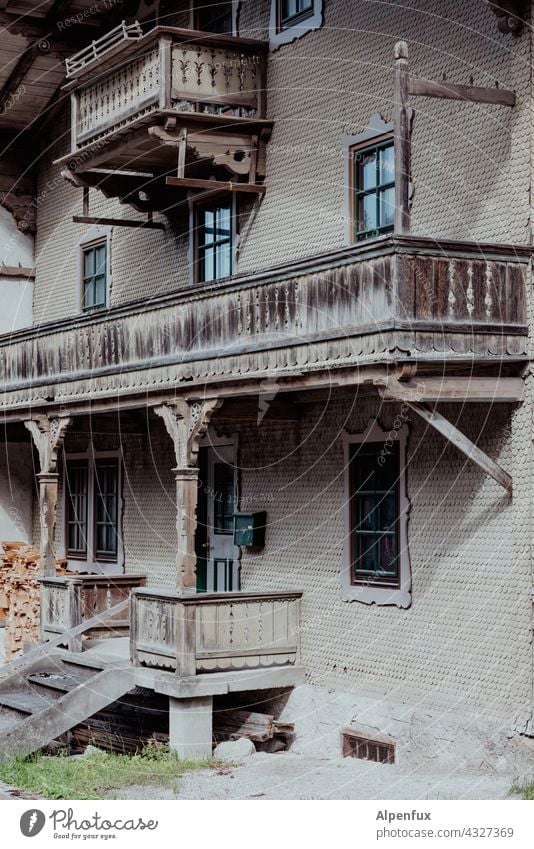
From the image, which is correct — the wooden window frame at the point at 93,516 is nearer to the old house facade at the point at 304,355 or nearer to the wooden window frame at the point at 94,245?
the old house facade at the point at 304,355

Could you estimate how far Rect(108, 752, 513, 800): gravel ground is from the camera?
1334 cm

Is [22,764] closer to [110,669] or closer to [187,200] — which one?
[110,669]

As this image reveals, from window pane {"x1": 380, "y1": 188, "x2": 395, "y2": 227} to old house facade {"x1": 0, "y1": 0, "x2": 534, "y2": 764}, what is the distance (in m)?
0.04

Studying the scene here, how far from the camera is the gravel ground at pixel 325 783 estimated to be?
13336mm

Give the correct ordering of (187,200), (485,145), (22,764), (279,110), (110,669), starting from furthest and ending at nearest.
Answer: (187,200), (279,110), (110,669), (22,764), (485,145)

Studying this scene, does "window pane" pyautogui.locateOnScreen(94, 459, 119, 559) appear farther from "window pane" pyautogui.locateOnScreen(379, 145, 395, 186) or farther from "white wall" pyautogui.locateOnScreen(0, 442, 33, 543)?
"window pane" pyautogui.locateOnScreen(379, 145, 395, 186)

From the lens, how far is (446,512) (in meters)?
15.0

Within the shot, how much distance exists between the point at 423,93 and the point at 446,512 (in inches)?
172

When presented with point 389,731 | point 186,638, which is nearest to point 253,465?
point 186,638

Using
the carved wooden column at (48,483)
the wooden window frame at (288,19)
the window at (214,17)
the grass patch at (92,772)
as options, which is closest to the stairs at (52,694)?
the grass patch at (92,772)

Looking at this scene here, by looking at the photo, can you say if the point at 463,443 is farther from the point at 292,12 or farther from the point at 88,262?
the point at 88,262

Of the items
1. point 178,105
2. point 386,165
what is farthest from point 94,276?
point 386,165

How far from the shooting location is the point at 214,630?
16531mm

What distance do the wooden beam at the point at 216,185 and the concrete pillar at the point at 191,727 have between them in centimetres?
633
